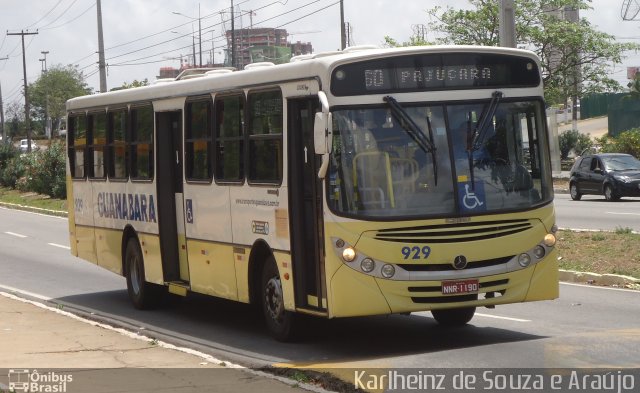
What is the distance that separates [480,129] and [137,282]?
722 centimetres

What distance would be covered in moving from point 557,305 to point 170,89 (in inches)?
226

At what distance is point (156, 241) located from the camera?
54.3 ft

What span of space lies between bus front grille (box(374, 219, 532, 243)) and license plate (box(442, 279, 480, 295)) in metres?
0.40

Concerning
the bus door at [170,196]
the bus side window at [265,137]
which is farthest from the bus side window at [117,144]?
the bus side window at [265,137]

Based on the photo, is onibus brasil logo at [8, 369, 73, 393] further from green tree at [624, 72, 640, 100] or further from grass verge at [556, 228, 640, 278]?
green tree at [624, 72, 640, 100]

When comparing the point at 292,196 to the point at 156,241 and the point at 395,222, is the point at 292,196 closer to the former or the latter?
the point at 395,222

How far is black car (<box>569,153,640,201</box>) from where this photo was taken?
1502 inches

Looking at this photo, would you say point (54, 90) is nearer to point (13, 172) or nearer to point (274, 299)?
point (13, 172)

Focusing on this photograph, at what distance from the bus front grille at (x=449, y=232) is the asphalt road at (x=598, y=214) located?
43.6 feet

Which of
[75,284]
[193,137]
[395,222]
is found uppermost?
[193,137]

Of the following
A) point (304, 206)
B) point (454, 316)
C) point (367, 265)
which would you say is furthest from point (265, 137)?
point (454, 316)

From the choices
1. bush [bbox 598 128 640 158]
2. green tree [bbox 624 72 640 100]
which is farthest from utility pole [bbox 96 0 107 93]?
green tree [bbox 624 72 640 100]

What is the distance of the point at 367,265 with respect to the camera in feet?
38.6

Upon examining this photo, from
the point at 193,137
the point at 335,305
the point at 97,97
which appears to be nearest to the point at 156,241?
the point at 193,137
